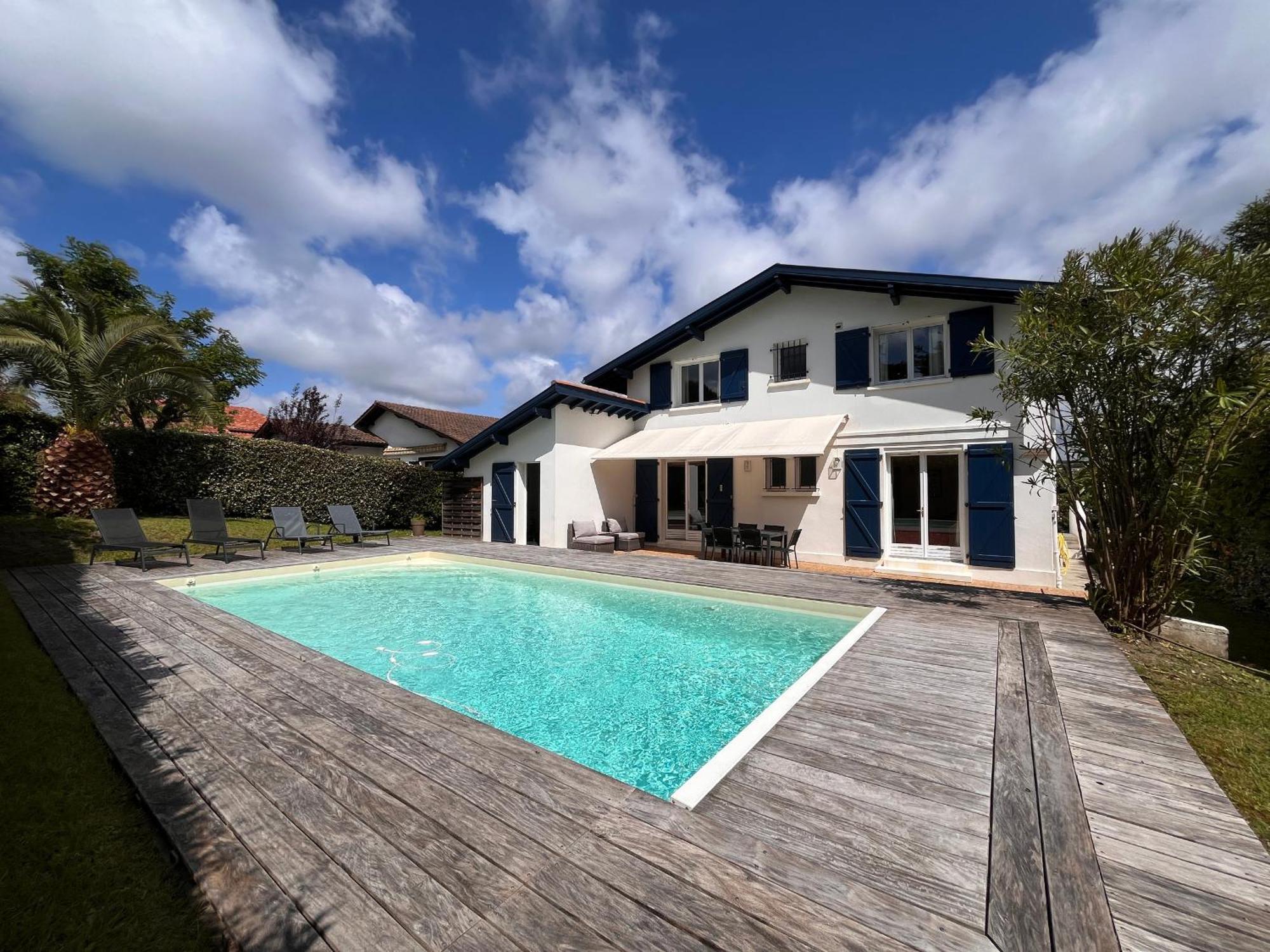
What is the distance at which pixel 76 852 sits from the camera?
2.79 meters

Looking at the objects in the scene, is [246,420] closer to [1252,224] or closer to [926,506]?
[926,506]

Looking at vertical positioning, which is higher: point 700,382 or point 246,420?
point 246,420

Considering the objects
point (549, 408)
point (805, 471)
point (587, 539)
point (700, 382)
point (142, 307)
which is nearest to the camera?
point (805, 471)

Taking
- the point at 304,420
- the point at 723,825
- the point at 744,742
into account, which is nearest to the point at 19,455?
the point at 304,420

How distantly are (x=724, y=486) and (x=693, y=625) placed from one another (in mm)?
8547

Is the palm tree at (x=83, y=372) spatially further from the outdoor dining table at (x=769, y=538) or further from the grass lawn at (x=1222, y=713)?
the grass lawn at (x=1222, y=713)

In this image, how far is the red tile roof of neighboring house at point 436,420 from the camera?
33034 millimetres

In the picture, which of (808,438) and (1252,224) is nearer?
(808,438)

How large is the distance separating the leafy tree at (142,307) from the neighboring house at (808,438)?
48.5 feet

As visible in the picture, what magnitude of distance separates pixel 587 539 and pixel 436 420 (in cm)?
2186

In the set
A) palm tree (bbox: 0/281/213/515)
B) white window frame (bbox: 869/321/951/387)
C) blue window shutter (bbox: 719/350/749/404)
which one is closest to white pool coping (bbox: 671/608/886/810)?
white window frame (bbox: 869/321/951/387)

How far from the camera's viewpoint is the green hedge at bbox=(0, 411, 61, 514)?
1509 cm

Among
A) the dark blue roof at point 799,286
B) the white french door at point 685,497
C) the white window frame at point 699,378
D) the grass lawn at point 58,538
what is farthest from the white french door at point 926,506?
the grass lawn at point 58,538

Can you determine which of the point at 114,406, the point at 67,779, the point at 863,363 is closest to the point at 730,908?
the point at 67,779
